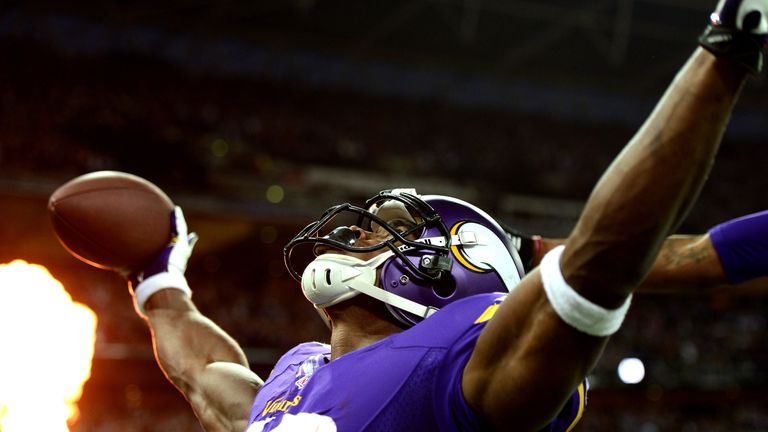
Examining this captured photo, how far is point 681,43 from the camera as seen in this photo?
Result: 16.8 metres

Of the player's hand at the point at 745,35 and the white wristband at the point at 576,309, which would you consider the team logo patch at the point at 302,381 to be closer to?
the white wristband at the point at 576,309

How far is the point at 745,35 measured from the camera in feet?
3.63

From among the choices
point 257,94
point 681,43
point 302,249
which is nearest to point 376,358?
point 302,249

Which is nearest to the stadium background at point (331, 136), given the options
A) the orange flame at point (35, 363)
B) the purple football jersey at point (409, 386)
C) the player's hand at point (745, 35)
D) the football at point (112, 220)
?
the orange flame at point (35, 363)

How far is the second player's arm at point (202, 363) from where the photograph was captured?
7.82 feet

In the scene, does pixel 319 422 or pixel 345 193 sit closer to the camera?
pixel 319 422

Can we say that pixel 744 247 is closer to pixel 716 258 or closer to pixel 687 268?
pixel 716 258

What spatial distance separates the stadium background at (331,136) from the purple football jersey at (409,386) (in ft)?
27.3

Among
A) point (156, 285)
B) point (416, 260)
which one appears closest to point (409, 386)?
point (416, 260)

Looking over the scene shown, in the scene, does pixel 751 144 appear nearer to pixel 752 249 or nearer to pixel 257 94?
pixel 257 94

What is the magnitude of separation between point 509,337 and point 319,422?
54 centimetres

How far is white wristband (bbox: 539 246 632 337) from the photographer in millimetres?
1220

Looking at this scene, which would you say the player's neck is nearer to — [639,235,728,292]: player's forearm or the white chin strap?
the white chin strap

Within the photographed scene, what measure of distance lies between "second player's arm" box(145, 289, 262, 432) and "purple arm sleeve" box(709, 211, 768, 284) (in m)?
1.36
